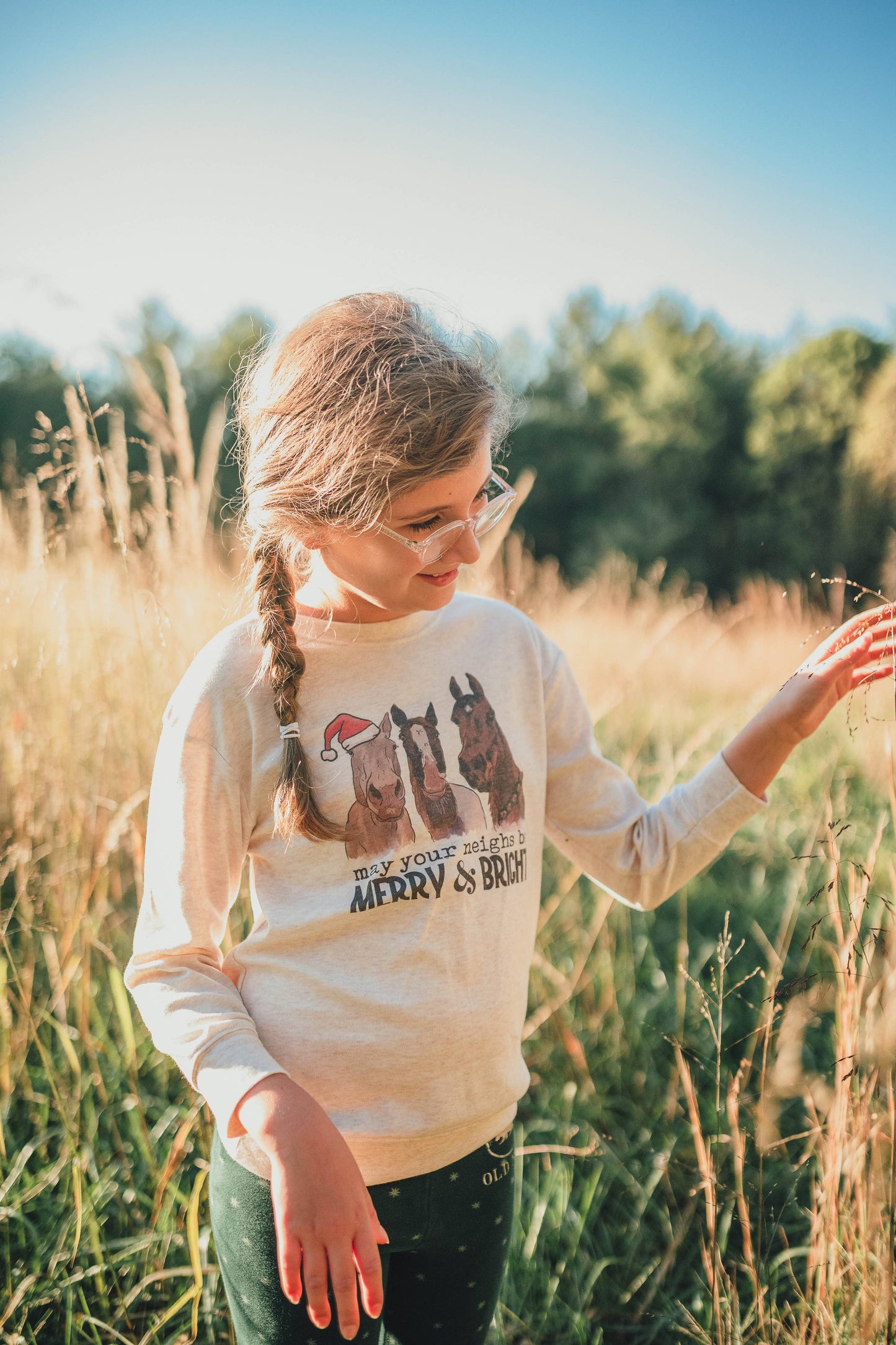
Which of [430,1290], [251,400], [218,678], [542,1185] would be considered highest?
[251,400]

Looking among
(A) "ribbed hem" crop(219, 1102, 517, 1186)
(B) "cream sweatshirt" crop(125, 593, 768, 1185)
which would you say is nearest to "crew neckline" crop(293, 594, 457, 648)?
(B) "cream sweatshirt" crop(125, 593, 768, 1185)

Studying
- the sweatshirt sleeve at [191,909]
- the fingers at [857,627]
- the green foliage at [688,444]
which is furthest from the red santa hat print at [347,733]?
the green foliage at [688,444]

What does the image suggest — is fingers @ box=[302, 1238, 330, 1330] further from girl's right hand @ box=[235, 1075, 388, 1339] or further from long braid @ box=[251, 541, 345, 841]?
long braid @ box=[251, 541, 345, 841]

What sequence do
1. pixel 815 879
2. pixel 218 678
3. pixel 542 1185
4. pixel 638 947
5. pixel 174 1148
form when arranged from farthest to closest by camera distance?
pixel 815 879, pixel 638 947, pixel 542 1185, pixel 174 1148, pixel 218 678

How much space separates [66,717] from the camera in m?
2.02

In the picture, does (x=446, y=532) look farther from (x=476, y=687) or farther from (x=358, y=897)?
(x=358, y=897)

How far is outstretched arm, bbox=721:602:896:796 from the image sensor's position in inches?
40.6

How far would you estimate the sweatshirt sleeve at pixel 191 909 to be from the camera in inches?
34.3

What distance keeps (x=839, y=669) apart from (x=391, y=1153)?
773 mm

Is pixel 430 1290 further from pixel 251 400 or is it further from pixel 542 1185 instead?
pixel 251 400

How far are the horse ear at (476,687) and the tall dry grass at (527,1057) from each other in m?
0.44

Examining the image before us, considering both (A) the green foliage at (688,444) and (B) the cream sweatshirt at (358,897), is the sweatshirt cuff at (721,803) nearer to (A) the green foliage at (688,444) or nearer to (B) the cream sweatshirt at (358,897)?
(B) the cream sweatshirt at (358,897)

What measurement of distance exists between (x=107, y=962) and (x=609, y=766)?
4.87 feet

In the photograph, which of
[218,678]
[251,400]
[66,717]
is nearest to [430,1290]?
[218,678]
